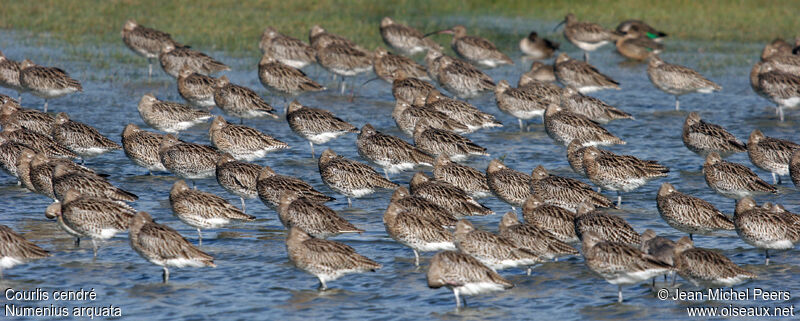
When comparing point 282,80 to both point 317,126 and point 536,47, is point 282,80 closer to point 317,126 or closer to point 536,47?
point 317,126

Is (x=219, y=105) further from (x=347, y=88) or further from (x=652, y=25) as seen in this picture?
(x=652, y=25)

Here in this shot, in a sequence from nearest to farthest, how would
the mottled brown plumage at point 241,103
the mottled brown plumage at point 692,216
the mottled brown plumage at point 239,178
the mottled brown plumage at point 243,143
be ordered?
the mottled brown plumage at point 692,216 < the mottled brown plumage at point 239,178 < the mottled brown plumage at point 243,143 < the mottled brown plumage at point 241,103

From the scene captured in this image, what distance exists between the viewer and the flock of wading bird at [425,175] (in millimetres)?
11914

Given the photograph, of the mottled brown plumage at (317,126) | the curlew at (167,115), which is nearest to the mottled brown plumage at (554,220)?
the mottled brown plumage at (317,126)

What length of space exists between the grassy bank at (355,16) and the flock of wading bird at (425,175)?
16.5 ft

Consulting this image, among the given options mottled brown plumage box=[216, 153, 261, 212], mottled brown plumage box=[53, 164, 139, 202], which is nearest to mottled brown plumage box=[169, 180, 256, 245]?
mottled brown plumage box=[53, 164, 139, 202]

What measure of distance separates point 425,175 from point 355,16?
19343 millimetres

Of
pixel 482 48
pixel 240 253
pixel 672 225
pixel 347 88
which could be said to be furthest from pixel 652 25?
pixel 240 253

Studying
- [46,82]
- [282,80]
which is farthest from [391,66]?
[46,82]

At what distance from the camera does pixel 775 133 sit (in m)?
21.4

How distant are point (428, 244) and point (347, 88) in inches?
551

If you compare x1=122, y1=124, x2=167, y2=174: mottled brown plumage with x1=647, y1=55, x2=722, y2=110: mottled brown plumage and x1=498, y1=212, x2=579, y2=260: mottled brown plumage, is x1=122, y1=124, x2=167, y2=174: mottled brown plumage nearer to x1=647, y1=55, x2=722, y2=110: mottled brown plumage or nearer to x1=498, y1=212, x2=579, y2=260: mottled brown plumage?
x1=498, y1=212, x2=579, y2=260: mottled brown plumage

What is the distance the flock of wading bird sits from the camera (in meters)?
11.9

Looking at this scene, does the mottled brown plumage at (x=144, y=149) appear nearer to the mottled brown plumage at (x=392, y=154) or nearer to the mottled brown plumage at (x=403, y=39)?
the mottled brown plumage at (x=392, y=154)
